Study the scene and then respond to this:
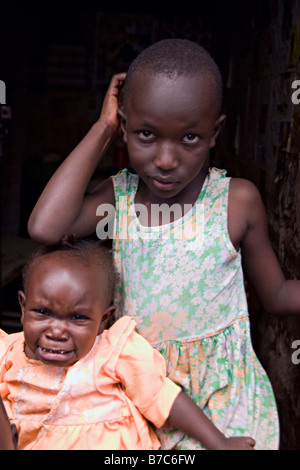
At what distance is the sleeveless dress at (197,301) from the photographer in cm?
130

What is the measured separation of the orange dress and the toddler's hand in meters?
0.14

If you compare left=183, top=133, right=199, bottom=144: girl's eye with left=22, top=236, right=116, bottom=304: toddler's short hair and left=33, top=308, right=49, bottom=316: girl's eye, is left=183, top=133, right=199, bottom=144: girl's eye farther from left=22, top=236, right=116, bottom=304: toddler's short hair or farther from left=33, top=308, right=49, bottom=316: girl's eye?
Answer: left=33, top=308, right=49, bottom=316: girl's eye

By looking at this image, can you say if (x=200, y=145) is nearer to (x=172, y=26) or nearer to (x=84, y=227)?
(x=84, y=227)

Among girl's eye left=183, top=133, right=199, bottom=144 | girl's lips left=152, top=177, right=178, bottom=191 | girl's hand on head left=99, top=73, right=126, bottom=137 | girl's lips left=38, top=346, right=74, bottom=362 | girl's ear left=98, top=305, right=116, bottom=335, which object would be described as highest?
girl's hand on head left=99, top=73, right=126, bottom=137

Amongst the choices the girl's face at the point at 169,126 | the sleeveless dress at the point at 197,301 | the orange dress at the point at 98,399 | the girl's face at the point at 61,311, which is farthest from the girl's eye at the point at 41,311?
the girl's face at the point at 169,126

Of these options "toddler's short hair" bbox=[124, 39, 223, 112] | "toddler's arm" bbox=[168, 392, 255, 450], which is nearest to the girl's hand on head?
"toddler's short hair" bbox=[124, 39, 223, 112]

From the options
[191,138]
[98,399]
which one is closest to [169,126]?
[191,138]

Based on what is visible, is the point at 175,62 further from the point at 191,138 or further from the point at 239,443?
the point at 239,443

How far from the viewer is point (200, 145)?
3.90 feet

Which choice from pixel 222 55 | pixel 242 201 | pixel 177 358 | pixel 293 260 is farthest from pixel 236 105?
pixel 177 358

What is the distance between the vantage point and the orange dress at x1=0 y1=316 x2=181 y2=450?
116 cm

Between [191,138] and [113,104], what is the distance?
0.27 meters

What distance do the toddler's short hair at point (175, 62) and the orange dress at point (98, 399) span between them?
0.57m
